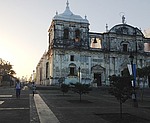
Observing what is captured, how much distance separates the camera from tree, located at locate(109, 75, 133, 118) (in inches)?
436

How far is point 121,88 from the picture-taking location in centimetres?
1110

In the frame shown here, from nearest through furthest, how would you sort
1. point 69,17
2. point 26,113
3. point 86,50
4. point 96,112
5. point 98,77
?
point 26,113 < point 96,112 < point 86,50 < point 69,17 < point 98,77

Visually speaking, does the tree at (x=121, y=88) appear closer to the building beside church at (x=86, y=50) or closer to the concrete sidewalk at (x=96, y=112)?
the concrete sidewalk at (x=96, y=112)

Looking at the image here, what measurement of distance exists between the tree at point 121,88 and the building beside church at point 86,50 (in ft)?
Result: 127

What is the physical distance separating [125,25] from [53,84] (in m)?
23.2

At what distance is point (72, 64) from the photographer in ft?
174

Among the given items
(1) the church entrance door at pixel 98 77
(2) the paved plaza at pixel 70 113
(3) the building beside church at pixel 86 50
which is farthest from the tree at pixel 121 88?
(1) the church entrance door at pixel 98 77

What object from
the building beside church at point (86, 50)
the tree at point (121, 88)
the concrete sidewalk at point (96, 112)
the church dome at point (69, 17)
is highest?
the church dome at point (69, 17)

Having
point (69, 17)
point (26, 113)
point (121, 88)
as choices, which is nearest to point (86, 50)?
point (69, 17)

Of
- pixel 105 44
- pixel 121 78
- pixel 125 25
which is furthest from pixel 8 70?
pixel 121 78

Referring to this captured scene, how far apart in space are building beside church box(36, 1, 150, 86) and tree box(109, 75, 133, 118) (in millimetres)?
38832

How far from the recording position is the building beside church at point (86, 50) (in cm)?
5216

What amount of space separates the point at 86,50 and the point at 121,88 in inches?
1709

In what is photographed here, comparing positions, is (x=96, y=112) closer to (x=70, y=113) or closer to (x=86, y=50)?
(x=70, y=113)
